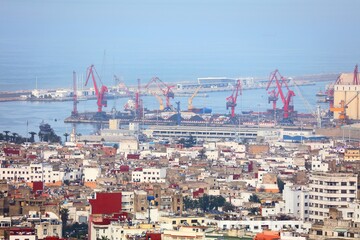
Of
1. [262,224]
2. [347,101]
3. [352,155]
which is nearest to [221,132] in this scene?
[347,101]

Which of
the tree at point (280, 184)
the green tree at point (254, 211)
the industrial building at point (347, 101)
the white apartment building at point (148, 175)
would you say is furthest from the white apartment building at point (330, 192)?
the industrial building at point (347, 101)

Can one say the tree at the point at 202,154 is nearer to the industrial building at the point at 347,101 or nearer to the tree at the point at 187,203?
the tree at the point at 187,203

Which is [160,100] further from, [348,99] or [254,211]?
[254,211]

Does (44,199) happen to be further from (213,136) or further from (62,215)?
(213,136)

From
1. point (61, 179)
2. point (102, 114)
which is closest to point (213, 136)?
point (102, 114)

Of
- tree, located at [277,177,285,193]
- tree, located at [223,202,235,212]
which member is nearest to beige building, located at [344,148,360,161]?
tree, located at [277,177,285,193]
